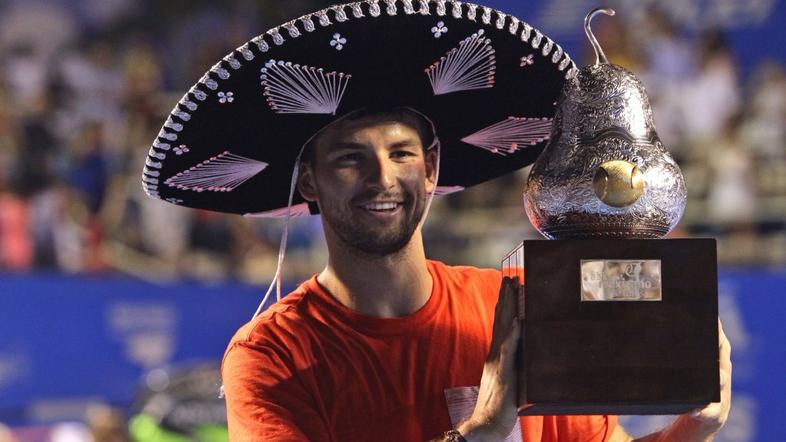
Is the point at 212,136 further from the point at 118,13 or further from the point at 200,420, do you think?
the point at 118,13

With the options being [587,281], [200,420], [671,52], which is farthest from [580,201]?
[671,52]

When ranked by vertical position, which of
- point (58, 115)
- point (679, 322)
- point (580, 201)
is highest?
point (58, 115)

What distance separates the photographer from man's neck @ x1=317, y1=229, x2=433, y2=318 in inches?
106

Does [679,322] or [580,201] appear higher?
[580,201]

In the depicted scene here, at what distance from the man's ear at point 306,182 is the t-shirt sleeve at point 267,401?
1.24ft

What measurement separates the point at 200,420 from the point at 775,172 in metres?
3.66

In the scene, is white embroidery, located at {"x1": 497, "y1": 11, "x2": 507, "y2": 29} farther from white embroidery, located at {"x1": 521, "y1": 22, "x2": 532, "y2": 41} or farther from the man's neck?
the man's neck

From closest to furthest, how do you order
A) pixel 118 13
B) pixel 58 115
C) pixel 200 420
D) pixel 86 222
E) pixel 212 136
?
pixel 212 136, pixel 200 420, pixel 86 222, pixel 58 115, pixel 118 13

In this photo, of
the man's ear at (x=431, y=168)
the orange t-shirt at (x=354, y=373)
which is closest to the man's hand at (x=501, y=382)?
the orange t-shirt at (x=354, y=373)

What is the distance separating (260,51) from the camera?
96.7 inches

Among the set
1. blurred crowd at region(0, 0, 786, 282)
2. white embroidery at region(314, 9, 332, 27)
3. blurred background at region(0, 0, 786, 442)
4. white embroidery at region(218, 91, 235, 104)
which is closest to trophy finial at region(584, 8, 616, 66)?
white embroidery at region(314, 9, 332, 27)

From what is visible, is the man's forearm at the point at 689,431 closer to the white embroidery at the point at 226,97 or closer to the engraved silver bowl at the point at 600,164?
the engraved silver bowl at the point at 600,164

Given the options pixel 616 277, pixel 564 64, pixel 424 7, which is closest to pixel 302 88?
pixel 424 7

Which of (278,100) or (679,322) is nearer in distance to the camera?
(679,322)
